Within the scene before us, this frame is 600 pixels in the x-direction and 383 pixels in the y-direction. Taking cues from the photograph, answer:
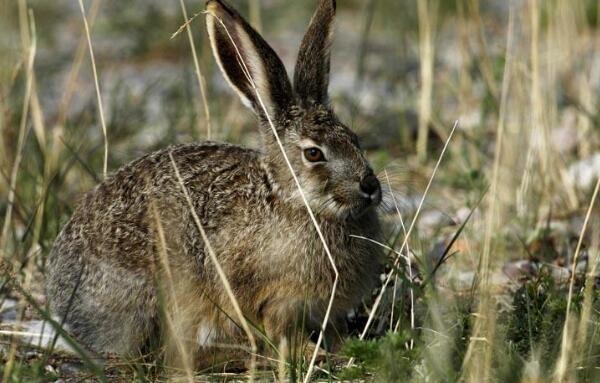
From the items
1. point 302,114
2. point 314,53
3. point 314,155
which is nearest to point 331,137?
point 314,155

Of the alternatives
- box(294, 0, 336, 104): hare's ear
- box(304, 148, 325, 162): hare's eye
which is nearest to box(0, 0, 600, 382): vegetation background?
box(304, 148, 325, 162): hare's eye

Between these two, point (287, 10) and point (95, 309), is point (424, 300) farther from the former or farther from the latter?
point (287, 10)

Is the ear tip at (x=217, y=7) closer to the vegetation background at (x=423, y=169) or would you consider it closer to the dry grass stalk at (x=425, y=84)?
the vegetation background at (x=423, y=169)

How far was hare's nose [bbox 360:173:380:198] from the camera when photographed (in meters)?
4.31

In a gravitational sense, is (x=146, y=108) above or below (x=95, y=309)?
above

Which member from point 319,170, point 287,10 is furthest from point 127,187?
point 287,10

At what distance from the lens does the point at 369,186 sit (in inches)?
170

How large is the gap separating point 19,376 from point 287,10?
8231 millimetres

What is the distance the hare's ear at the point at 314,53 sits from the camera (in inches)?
181

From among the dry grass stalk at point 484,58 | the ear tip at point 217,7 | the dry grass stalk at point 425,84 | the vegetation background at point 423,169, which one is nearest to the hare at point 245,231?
the ear tip at point 217,7

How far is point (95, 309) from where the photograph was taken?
4.55 meters

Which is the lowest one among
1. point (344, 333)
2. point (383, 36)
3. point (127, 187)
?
point (344, 333)

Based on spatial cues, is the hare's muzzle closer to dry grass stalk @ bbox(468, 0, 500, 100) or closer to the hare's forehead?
the hare's forehead

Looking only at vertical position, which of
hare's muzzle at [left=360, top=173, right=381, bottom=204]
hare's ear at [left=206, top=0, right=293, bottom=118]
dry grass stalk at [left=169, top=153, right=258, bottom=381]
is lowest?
dry grass stalk at [left=169, top=153, right=258, bottom=381]
